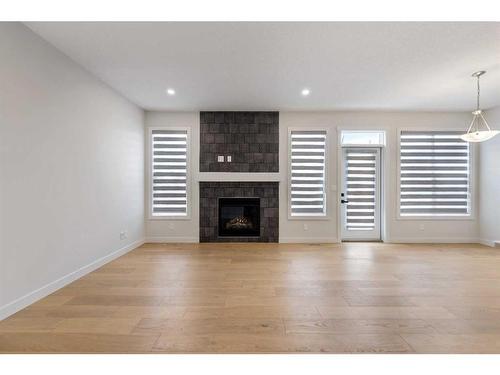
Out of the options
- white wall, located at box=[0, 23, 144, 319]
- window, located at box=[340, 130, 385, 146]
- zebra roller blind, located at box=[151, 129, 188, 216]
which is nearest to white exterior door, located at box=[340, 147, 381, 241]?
window, located at box=[340, 130, 385, 146]

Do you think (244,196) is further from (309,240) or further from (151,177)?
(151,177)

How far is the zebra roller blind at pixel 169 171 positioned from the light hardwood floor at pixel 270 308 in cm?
160

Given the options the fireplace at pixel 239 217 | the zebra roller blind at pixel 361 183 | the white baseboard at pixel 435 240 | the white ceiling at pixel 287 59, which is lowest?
the white baseboard at pixel 435 240

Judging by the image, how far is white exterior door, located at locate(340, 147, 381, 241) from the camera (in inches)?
231

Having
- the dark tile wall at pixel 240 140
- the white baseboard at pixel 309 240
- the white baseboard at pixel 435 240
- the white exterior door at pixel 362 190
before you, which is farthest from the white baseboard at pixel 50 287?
the white baseboard at pixel 435 240

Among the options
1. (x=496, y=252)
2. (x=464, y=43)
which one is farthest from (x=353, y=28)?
(x=496, y=252)

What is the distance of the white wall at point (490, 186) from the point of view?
525cm

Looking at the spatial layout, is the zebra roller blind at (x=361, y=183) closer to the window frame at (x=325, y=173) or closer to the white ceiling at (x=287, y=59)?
the window frame at (x=325, y=173)

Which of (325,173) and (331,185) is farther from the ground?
(325,173)

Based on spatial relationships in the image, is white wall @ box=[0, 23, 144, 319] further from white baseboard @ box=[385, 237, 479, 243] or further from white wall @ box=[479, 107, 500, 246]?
white wall @ box=[479, 107, 500, 246]

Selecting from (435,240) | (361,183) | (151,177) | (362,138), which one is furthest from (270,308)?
(435,240)

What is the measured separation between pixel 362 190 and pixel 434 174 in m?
1.50

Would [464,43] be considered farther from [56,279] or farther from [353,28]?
[56,279]

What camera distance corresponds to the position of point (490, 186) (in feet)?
17.7
